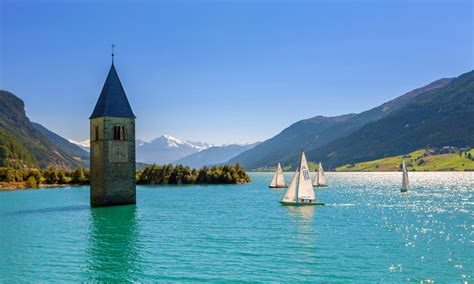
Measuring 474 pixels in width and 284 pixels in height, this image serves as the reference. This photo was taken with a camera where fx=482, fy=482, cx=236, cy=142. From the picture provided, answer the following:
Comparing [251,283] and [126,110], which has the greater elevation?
[126,110]

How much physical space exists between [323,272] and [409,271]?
6582 mm

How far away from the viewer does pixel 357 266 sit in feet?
125

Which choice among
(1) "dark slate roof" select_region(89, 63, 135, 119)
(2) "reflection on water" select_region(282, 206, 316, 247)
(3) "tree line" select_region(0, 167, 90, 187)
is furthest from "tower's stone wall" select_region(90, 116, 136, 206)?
(3) "tree line" select_region(0, 167, 90, 187)

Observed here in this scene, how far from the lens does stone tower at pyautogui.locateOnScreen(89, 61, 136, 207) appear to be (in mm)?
86000

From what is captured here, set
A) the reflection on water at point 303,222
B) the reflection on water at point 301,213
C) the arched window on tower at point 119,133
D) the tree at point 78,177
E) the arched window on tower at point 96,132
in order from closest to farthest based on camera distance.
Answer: the reflection on water at point 303,222, the reflection on water at point 301,213, the arched window on tower at point 119,133, the arched window on tower at point 96,132, the tree at point 78,177

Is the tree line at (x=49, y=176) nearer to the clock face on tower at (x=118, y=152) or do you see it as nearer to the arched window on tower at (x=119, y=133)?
the arched window on tower at (x=119, y=133)

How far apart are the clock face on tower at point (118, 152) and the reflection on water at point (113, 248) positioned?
12.7 m

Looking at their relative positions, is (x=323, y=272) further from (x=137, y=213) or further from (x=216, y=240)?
(x=137, y=213)

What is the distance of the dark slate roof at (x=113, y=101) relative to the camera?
289 feet

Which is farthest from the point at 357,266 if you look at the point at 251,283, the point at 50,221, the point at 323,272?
the point at 50,221

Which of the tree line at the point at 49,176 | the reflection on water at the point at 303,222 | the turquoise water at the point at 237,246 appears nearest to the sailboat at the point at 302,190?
the reflection on water at the point at 303,222

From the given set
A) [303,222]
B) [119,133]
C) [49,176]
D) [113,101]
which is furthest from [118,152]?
[49,176]

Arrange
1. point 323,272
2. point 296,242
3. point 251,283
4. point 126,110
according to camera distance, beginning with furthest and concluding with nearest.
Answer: point 126,110 → point 296,242 → point 323,272 → point 251,283

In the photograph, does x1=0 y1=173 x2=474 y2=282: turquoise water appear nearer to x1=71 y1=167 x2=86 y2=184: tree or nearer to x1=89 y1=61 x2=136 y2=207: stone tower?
x1=89 y1=61 x2=136 y2=207: stone tower
